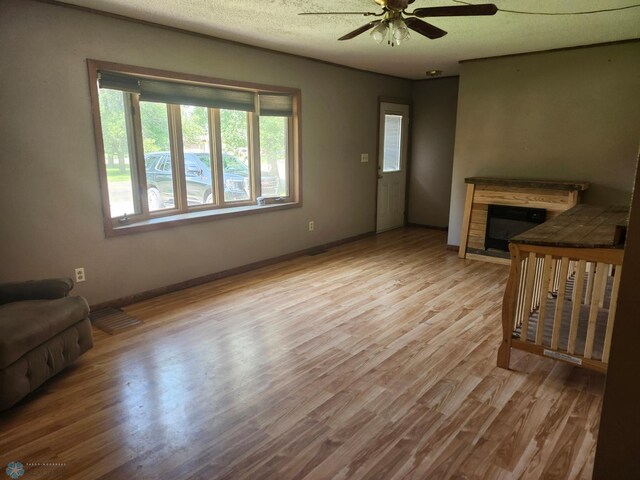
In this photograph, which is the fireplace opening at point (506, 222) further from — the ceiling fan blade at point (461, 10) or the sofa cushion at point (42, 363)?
the sofa cushion at point (42, 363)

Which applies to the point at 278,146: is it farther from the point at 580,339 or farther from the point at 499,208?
the point at 580,339

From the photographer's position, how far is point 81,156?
3295mm

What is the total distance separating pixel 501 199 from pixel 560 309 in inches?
105

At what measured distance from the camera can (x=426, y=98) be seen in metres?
6.79

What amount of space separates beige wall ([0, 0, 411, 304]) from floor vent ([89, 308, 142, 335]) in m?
0.15

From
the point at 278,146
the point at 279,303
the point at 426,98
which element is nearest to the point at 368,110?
the point at 426,98

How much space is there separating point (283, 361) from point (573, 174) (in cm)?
399

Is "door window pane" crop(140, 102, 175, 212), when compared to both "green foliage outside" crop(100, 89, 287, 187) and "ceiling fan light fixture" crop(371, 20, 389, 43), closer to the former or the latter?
"green foliage outside" crop(100, 89, 287, 187)

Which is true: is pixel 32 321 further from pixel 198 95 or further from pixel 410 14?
pixel 410 14

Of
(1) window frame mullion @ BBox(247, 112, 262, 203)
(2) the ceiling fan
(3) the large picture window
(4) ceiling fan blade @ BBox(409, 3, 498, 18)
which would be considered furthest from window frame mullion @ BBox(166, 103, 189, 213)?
(4) ceiling fan blade @ BBox(409, 3, 498, 18)

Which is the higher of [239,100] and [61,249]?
[239,100]

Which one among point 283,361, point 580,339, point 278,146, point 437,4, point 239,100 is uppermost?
point 437,4

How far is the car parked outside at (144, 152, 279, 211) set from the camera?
4.00m

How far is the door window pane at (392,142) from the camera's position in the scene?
662cm
